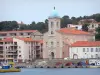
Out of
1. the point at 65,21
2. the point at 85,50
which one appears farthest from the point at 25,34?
the point at 65,21

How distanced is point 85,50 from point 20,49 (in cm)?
1169

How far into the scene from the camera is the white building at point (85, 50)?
89000mm

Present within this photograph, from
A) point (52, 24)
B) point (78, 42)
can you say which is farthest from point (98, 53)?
point (52, 24)

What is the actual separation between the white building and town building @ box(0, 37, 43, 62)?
349 inches

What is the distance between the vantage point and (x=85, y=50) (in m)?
89.3

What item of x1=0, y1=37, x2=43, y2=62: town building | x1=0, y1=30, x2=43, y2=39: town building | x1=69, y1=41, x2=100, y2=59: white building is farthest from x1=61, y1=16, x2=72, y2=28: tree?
x1=69, y1=41, x2=100, y2=59: white building

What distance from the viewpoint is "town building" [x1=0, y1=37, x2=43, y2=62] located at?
9594 cm

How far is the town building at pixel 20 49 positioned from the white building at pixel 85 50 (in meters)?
8.86

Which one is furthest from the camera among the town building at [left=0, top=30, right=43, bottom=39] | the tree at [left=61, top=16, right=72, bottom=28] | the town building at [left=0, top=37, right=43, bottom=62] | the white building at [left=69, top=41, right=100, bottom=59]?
the tree at [left=61, top=16, right=72, bottom=28]

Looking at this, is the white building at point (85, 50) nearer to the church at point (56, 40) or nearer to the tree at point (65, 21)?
the church at point (56, 40)

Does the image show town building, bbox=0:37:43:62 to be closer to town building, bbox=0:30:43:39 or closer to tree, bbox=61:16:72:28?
town building, bbox=0:30:43:39

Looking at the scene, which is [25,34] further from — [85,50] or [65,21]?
[65,21]

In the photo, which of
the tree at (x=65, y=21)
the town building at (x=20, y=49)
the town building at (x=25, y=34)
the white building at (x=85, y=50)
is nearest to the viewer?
the white building at (x=85, y=50)

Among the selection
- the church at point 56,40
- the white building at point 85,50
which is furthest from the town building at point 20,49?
the white building at point 85,50
